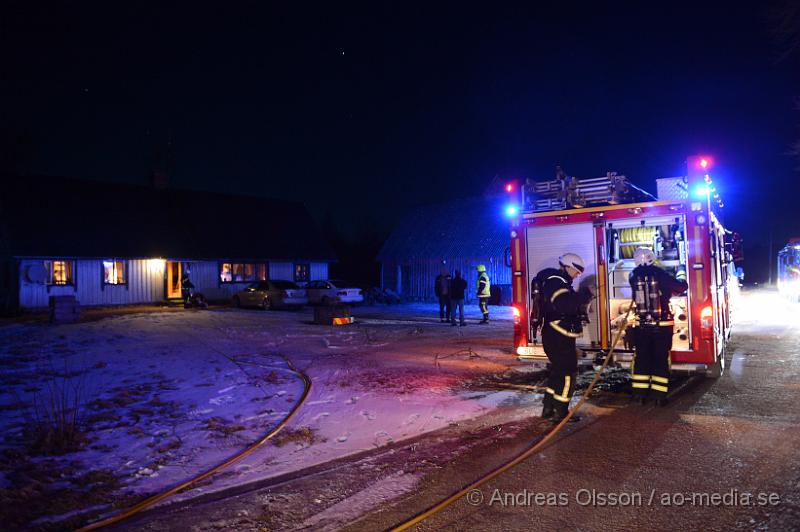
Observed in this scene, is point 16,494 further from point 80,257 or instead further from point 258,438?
point 80,257

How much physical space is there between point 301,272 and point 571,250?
28581 mm

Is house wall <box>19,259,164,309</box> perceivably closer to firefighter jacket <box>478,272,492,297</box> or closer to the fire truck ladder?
firefighter jacket <box>478,272,492,297</box>

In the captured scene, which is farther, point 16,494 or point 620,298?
→ point 620,298

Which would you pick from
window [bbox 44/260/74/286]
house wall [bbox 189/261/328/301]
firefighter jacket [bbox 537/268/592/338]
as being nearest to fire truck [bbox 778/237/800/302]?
firefighter jacket [bbox 537/268/592/338]

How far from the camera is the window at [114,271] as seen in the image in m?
27.9

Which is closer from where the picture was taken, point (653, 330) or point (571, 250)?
point (653, 330)

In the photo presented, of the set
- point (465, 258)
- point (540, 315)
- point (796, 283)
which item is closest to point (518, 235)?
point (540, 315)

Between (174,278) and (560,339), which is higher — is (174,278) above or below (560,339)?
above

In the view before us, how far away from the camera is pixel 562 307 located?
6613 mm

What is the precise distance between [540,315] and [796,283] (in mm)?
25277

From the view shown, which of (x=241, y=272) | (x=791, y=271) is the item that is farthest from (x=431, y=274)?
(x=791, y=271)

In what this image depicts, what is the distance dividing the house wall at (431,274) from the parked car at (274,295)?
7394mm

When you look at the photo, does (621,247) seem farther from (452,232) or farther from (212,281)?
(212,281)

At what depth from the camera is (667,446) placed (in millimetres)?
5465
